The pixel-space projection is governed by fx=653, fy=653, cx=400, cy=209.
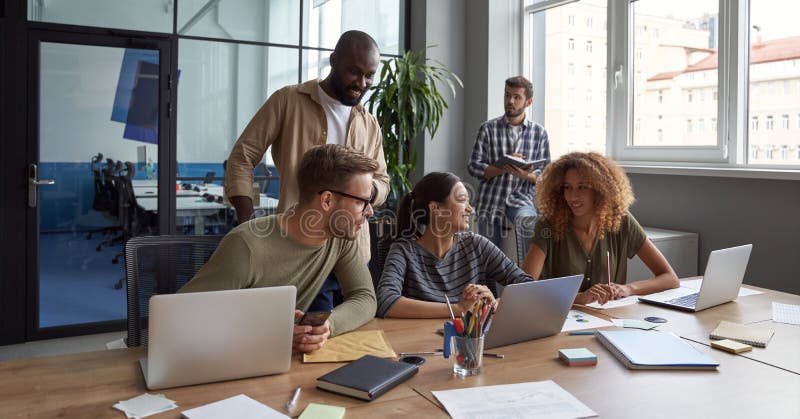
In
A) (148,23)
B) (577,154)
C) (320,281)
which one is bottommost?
(320,281)

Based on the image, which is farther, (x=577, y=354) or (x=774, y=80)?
(x=774, y=80)

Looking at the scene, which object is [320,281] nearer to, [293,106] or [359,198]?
[359,198]

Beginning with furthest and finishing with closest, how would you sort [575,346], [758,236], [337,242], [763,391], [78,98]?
[78,98] → [758,236] → [337,242] → [575,346] → [763,391]

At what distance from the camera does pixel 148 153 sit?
4.45 metres

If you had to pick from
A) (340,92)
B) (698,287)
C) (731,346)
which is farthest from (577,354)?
(340,92)

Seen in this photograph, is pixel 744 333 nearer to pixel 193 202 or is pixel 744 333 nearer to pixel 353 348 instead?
pixel 353 348

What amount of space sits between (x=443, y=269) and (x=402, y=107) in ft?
8.36

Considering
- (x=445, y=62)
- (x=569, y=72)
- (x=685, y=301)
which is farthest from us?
(x=445, y=62)

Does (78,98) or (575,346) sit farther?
(78,98)

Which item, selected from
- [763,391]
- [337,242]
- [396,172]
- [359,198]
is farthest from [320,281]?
[396,172]

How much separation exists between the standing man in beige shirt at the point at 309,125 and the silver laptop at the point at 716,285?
111cm

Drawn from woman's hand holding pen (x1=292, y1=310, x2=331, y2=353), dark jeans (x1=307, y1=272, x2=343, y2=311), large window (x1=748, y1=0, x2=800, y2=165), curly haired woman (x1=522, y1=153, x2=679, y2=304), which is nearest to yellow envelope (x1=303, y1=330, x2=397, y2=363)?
woman's hand holding pen (x1=292, y1=310, x2=331, y2=353)

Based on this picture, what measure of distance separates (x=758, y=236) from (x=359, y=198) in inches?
101

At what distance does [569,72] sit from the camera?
487cm
